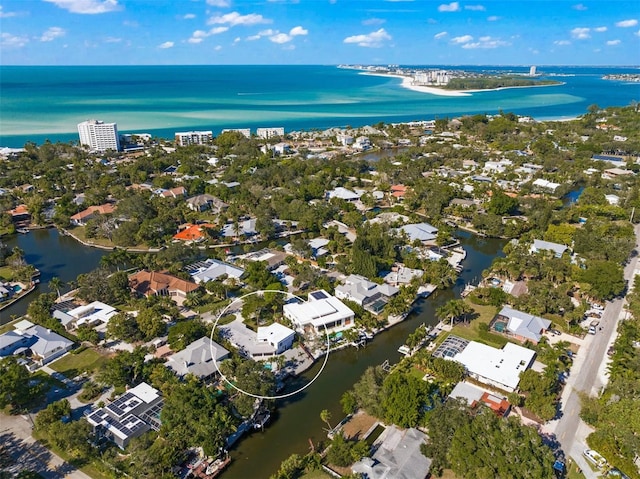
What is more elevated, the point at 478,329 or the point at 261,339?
the point at 261,339

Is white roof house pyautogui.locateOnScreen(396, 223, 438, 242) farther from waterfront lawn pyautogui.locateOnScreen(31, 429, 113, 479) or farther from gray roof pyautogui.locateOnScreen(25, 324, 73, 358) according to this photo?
waterfront lawn pyautogui.locateOnScreen(31, 429, 113, 479)

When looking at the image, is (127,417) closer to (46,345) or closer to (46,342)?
(46,345)

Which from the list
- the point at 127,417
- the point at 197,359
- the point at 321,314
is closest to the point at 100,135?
the point at 197,359

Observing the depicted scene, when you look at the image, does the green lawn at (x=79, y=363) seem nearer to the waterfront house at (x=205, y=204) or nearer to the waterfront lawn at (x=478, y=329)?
the waterfront lawn at (x=478, y=329)

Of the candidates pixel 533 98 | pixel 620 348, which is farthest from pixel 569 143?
pixel 533 98

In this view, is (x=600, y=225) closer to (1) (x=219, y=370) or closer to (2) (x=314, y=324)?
(2) (x=314, y=324)

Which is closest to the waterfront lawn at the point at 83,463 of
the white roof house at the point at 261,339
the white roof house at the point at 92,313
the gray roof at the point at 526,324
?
the white roof house at the point at 261,339

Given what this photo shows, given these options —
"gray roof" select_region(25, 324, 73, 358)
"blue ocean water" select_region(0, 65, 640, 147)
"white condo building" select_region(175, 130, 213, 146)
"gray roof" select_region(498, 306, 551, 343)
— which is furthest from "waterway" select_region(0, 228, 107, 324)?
"blue ocean water" select_region(0, 65, 640, 147)
